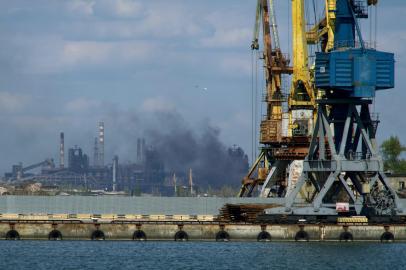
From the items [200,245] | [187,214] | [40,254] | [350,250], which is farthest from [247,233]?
[187,214]

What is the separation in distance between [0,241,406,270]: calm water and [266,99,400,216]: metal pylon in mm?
5043

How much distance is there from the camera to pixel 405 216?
342ft

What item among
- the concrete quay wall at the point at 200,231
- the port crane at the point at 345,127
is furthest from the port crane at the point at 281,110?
the concrete quay wall at the point at 200,231

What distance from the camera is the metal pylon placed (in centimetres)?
10206

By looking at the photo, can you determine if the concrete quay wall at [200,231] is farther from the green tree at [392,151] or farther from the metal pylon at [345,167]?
the green tree at [392,151]

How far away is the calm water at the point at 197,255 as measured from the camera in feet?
262

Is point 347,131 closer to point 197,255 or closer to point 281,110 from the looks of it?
point 197,255

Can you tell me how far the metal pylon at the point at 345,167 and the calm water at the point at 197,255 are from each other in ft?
16.5

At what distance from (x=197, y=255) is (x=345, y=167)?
19.1m

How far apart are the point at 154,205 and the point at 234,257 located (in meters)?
40.4

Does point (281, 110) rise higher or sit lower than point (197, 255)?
higher

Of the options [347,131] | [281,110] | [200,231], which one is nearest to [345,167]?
[347,131]

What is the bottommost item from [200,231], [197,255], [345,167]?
[197,255]

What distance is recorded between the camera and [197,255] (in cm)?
8800
